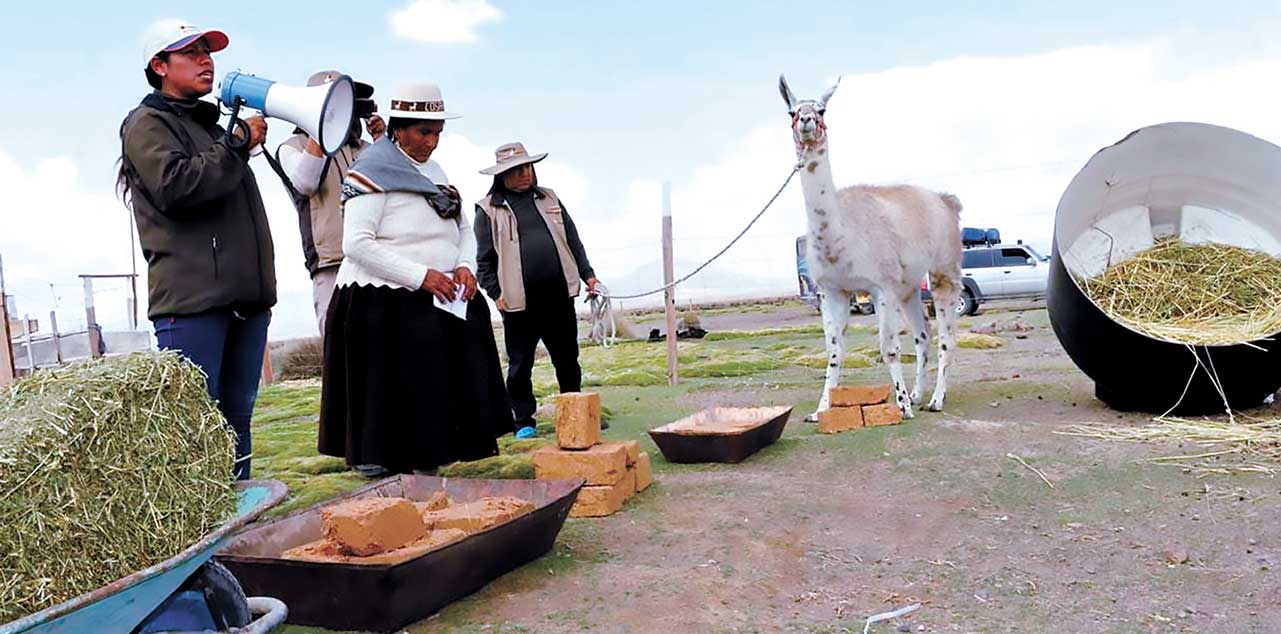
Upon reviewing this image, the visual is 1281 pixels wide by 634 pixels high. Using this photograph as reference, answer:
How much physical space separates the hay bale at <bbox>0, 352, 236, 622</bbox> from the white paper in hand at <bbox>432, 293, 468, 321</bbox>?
1.70 metres

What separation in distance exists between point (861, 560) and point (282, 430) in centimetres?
507

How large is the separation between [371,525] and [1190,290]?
A: 19.2 feet

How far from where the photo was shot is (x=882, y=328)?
7.00 meters

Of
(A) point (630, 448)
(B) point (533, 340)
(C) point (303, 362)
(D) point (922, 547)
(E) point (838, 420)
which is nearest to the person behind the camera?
(D) point (922, 547)

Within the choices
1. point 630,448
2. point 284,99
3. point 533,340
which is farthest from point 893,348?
point 284,99

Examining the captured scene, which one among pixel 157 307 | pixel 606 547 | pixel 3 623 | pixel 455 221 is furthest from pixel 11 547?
pixel 455 221

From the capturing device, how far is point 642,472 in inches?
191

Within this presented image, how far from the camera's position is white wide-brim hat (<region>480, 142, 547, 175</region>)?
6.22 meters

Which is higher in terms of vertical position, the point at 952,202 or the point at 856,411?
the point at 952,202

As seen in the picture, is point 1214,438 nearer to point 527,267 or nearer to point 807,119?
point 807,119

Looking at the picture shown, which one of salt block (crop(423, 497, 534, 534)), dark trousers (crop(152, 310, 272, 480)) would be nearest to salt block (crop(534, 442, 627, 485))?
salt block (crop(423, 497, 534, 534))

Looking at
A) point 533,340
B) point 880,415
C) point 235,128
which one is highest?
point 235,128

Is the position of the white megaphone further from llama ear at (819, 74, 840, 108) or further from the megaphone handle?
llama ear at (819, 74, 840, 108)

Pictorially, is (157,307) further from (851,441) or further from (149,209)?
(851,441)
